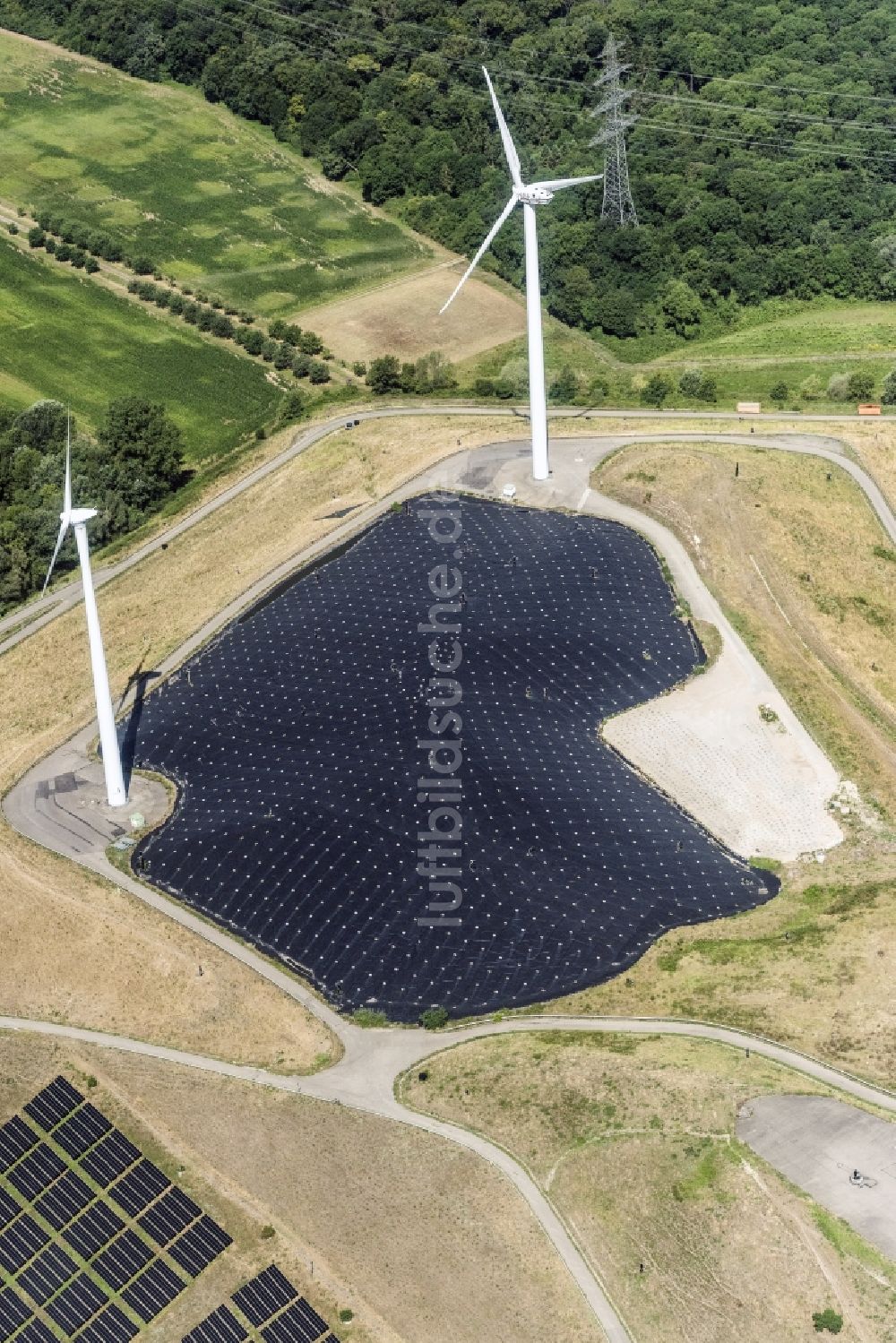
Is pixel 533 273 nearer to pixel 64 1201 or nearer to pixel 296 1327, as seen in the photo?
pixel 64 1201

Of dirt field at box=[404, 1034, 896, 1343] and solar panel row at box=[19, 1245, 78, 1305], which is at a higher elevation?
dirt field at box=[404, 1034, 896, 1343]

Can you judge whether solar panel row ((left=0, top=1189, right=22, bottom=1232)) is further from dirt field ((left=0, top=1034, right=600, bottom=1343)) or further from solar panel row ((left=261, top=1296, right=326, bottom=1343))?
solar panel row ((left=261, top=1296, right=326, bottom=1343))

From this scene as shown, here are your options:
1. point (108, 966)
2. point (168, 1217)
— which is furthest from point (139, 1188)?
point (108, 966)

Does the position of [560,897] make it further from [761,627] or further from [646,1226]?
[761,627]

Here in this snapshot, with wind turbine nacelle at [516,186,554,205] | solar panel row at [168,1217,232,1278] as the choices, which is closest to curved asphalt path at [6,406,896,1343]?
solar panel row at [168,1217,232,1278]

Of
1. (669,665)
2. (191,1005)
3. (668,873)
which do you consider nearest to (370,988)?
(191,1005)

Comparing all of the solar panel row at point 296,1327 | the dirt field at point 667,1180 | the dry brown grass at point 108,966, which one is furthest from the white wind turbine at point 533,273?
the solar panel row at point 296,1327
